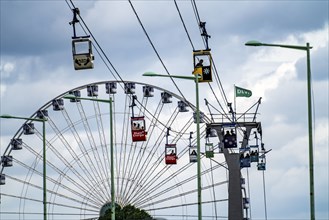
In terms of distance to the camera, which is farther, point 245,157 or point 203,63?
point 245,157

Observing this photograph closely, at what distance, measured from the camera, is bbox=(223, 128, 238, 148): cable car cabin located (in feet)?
287

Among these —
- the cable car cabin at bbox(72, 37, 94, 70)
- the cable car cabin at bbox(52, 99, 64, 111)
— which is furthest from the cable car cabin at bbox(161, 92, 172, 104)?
the cable car cabin at bbox(72, 37, 94, 70)

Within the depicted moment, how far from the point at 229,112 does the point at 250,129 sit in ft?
9.31

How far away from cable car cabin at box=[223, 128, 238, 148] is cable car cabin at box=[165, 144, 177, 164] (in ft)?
69.3

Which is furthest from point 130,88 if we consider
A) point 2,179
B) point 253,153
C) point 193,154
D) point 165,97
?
point 253,153

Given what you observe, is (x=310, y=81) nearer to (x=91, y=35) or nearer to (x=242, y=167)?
(x=91, y=35)

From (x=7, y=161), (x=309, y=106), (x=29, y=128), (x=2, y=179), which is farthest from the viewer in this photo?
(x=2, y=179)

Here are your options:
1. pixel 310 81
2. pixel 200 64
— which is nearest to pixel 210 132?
pixel 200 64

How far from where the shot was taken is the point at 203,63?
62344 millimetres

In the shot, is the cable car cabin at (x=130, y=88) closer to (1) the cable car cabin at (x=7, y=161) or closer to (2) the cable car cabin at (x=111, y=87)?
(2) the cable car cabin at (x=111, y=87)

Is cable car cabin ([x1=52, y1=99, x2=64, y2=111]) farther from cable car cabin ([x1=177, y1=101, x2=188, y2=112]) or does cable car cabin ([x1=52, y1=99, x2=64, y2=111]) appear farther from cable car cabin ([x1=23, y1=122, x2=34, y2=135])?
cable car cabin ([x1=177, y1=101, x2=188, y2=112])

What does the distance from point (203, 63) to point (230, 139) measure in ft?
86.8

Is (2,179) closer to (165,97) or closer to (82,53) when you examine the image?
→ (165,97)

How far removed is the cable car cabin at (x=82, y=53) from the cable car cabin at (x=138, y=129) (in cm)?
4626
